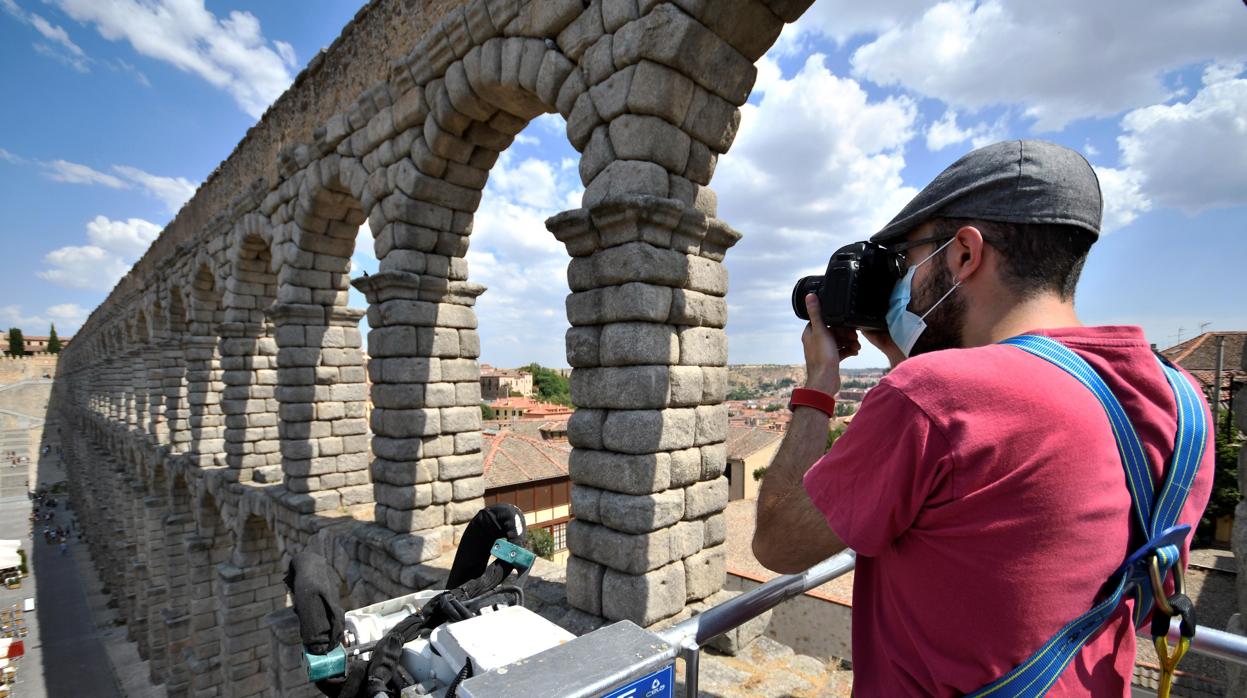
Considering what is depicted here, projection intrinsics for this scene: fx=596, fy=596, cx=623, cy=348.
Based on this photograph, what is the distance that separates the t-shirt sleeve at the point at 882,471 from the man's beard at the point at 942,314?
0.33 metres

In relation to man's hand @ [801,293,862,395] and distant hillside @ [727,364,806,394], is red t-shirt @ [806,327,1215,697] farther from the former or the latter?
distant hillside @ [727,364,806,394]

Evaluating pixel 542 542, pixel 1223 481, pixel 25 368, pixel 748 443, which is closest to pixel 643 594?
pixel 542 542

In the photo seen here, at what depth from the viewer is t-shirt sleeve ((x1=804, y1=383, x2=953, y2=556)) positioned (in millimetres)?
938

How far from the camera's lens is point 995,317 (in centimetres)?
114

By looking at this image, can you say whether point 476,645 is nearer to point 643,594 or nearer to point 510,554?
point 510,554

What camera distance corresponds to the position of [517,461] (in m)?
16.7

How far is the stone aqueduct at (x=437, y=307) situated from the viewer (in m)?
3.81

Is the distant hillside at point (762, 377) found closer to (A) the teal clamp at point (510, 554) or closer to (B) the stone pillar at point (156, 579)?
(B) the stone pillar at point (156, 579)

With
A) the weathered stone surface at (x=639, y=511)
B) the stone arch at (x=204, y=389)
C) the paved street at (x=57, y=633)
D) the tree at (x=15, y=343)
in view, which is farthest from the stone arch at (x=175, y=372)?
the tree at (x=15, y=343)

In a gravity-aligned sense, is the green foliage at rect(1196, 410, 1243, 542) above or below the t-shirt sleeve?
below

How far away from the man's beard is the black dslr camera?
0.12 metres

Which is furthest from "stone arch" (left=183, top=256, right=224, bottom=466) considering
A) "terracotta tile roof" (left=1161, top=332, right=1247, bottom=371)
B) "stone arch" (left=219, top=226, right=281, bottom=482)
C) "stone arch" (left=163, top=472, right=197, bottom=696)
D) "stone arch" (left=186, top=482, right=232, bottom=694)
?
"terracotta tile roof" (left=1161, top=332, right=1247, bottom=371)

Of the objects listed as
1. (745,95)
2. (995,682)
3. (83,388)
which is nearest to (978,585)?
(995,682)

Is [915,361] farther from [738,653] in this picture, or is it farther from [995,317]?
[738,653]
